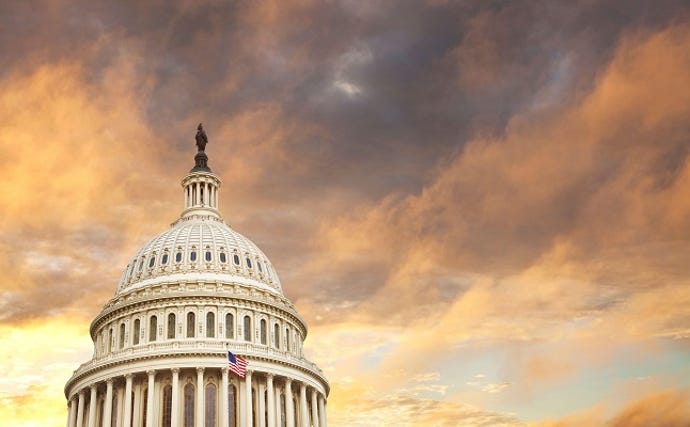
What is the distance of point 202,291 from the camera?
99.2 m

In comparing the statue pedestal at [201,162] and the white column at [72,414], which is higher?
the statue pedestal at [201,162]

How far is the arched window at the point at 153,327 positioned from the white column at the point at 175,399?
7979 mm

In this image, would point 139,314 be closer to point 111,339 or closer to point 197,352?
point 111,339

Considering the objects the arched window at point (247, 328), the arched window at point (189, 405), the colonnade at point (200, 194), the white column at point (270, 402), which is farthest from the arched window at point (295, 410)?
the colonnade at point (200, 194)

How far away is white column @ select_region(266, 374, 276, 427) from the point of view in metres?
91.9

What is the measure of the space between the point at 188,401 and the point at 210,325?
33.8 ft

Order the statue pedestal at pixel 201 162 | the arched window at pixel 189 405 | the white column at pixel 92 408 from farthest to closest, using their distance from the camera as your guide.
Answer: the statue pedestal at pixel 201 162 < the white column at pixel 92 408 < the arched window at pixel 189 405

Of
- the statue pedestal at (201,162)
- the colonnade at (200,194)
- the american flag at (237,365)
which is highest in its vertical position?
the statue pedestal at (201,162)

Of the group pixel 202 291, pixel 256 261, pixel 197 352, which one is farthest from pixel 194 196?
pixel 197 352

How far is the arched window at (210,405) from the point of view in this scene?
89312 mm

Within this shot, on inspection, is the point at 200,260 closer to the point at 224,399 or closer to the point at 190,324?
the point at 190,324

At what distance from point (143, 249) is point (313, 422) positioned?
32798 mm

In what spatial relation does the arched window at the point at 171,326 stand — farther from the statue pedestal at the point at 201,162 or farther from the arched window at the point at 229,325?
the statue pedestal at the point at 201,162

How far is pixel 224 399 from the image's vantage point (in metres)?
89.4
